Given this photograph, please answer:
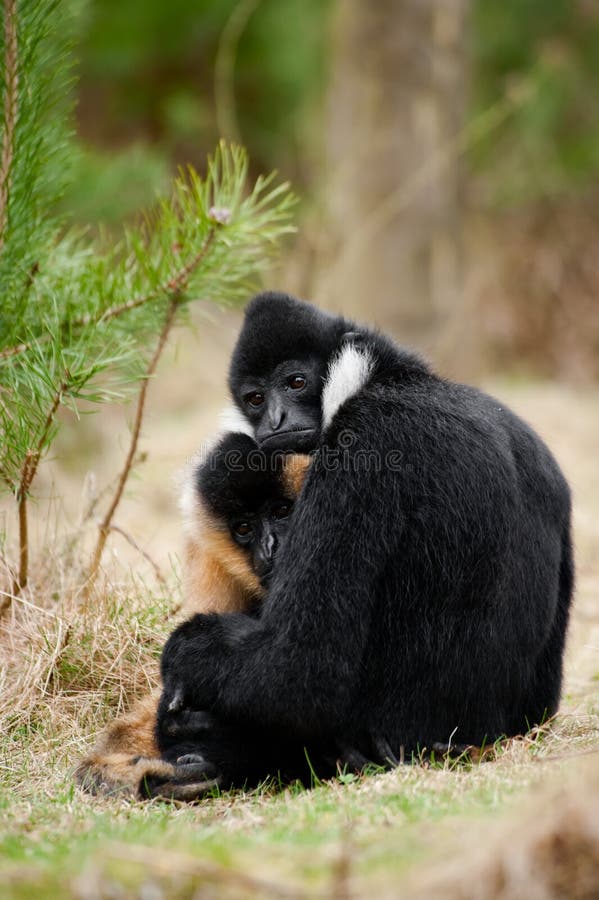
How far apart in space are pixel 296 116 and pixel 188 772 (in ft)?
59.2

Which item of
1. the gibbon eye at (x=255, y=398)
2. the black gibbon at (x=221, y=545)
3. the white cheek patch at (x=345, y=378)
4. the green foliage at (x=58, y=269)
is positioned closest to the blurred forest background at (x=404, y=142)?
the green foliage at (x=58, y=269)

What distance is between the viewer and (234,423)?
4824 millimetres

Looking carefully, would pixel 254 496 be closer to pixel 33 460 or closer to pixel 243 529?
pixel 243 529

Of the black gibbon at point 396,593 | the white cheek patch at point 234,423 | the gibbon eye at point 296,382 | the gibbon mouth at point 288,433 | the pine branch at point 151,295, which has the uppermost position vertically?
the pine branch at point 151,295

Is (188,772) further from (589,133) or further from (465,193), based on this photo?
(589,133)

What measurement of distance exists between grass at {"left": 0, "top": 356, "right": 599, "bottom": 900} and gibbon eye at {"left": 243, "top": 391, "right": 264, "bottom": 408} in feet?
3.45

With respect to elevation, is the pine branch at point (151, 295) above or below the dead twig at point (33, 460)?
above

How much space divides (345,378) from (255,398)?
68 centimetres

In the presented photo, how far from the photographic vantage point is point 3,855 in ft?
9.59

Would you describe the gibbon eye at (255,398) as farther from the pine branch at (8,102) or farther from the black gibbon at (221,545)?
the pine branch at (8,102)

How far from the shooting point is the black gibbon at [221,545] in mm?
4047

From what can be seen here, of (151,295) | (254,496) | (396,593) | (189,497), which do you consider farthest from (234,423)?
(396,593)

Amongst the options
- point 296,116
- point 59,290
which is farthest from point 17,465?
point 296,116

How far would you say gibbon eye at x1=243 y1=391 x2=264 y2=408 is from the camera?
4707 millimetres
